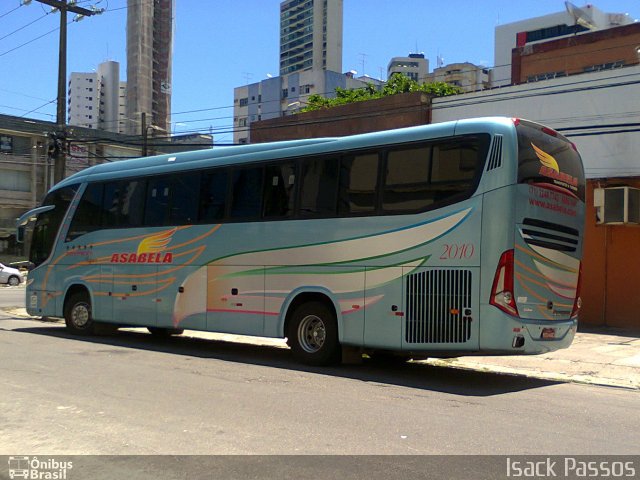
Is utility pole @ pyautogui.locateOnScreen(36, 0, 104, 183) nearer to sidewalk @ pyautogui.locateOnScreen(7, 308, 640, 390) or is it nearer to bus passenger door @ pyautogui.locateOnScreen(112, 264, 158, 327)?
bus passenger door @ pyautogui.locateOnScreen(112, 264, 158, 327)

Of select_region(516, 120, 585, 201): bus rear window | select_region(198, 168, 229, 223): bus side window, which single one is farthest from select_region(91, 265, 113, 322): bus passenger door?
select_region(516, 120, 585, 201): bus rear window

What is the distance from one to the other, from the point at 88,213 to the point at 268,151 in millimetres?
5556

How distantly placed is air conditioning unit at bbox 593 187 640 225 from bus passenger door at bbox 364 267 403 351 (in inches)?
327

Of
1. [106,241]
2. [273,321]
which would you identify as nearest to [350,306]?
[273,321]

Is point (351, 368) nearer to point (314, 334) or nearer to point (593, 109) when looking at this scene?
point (314, 334)

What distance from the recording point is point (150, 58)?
124 metres

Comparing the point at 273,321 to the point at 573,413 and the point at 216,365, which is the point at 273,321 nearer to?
the point at 216,365

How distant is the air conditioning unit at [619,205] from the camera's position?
15.4 m

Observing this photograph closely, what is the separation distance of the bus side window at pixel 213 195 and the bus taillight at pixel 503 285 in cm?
549

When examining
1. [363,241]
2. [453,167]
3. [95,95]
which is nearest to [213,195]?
[363,241]

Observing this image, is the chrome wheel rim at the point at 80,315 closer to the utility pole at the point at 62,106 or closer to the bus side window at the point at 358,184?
the bus side window at the point at 358,184

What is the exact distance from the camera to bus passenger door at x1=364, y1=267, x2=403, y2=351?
9.67 m

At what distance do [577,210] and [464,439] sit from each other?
5104 mm

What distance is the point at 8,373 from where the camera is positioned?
31.3 ft
